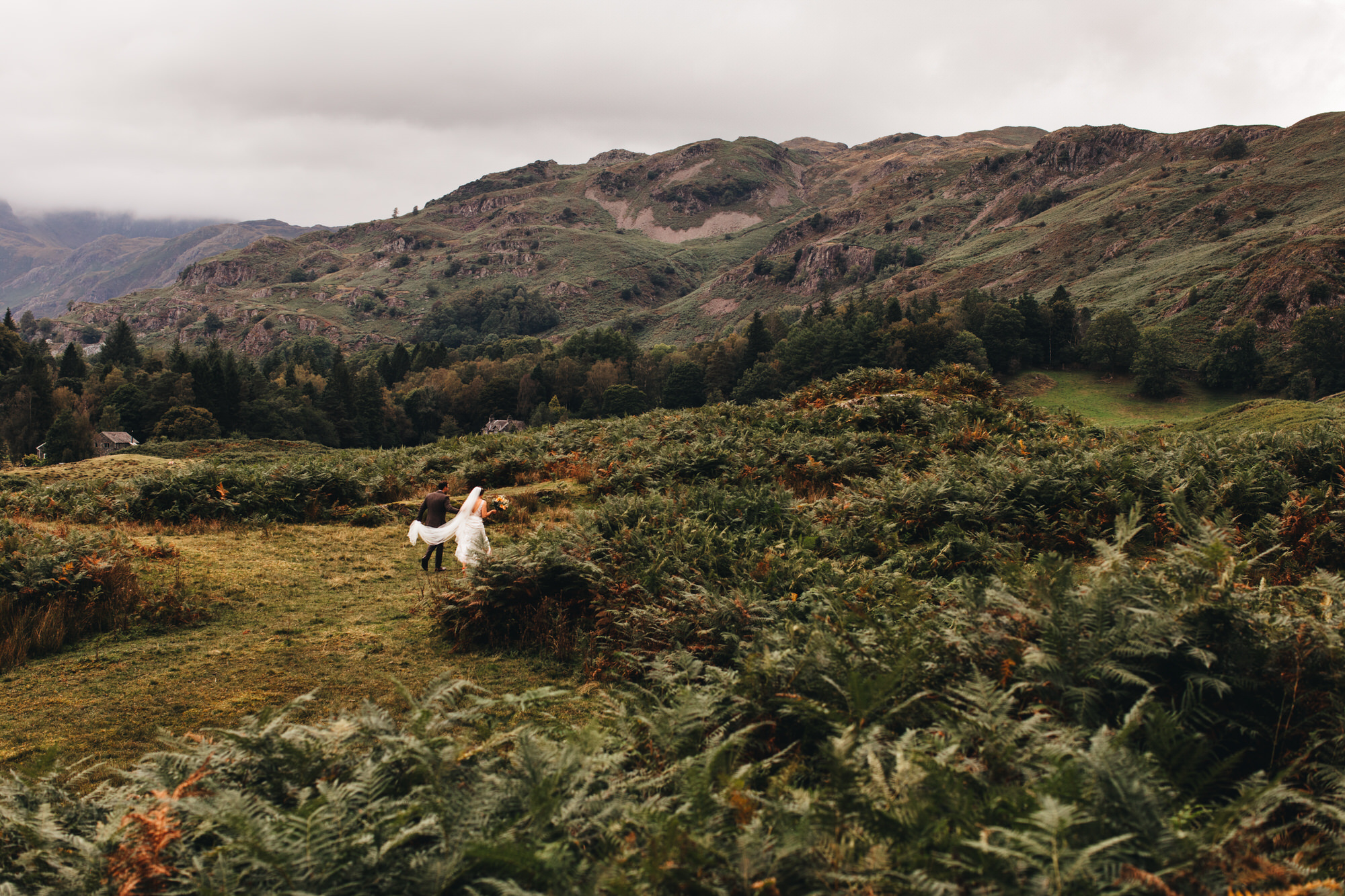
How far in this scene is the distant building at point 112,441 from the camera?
69.9 metres

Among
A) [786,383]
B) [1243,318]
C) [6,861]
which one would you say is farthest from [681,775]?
[1243,318]

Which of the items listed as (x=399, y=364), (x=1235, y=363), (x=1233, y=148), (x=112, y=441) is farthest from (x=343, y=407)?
(x=1233, y=148)

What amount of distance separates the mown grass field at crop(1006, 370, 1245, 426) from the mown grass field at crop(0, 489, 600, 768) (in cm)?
6102

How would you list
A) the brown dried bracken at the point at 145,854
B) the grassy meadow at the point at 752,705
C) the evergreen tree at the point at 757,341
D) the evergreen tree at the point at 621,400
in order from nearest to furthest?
the grassy meadow at the point at 752,705
the brown dried bracken at the point at 145,854
the evergreen tree at the point at 621,400
the evergreen tree at the point at 757,341

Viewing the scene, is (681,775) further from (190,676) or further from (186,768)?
(190,676)

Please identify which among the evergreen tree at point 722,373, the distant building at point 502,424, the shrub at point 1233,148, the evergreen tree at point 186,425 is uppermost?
the shrub at point 1233,148

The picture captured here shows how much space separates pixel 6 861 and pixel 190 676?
14.0ft

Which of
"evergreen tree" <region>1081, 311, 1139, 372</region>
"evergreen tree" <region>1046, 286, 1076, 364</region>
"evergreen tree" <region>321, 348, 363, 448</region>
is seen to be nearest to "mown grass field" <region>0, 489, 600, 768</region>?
"evergreen tree" <region>1081, 311, 1139, 372</region>

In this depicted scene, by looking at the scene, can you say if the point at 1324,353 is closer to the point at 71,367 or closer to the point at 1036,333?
the point at 1036,333

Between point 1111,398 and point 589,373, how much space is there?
70.2 metres

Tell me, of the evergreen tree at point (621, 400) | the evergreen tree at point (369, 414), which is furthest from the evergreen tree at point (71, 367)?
the evergreen tree at point (621, 400)

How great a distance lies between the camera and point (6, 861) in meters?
3.59

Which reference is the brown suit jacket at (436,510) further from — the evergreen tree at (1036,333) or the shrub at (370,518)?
the evergreen tree at (1036,333)

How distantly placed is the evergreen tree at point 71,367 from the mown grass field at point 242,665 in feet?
340
